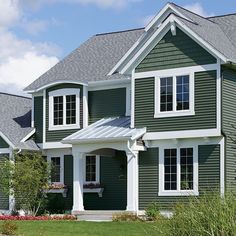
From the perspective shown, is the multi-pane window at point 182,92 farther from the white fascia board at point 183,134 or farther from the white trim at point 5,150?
the white trim at point 5,150

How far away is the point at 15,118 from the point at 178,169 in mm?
11843

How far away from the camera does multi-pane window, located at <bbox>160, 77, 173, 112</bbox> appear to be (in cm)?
2548

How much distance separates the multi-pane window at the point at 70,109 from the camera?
30.1 metres

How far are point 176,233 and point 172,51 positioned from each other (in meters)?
15.8

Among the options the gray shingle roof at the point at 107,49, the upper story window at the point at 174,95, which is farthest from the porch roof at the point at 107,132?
the gray shingle roof at the point at 107,49

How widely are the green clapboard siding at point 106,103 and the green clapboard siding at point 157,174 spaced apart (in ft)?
11.8

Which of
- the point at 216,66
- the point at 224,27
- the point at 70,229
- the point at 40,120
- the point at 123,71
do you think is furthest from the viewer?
the point at 40,120

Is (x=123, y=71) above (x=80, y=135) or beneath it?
above

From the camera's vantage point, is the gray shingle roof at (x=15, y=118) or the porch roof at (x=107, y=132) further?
the gray shingle roof at (x=15, y=118)

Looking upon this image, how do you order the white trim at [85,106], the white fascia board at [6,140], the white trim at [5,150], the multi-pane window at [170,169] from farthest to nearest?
the white trim at [5,150] → the white fascia board at [6,140] → the white trim at [85,106] → the multi-pane window at [170,169]

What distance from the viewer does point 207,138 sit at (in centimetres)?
2458

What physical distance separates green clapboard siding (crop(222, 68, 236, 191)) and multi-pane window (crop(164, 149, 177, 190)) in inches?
85.0

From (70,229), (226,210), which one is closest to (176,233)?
(226,210)

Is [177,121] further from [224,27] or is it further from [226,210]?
[226,210]
